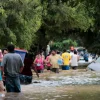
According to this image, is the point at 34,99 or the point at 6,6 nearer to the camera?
the point at 34,99

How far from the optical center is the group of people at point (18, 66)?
1179 cm

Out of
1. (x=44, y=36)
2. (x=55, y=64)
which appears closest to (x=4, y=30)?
(x=55, y=64)

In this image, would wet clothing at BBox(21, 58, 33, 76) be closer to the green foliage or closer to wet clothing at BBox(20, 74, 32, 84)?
wet clothing at BBox(20, 74, 32, 84)

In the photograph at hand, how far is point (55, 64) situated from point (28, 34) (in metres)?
3.76

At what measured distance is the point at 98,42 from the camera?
5234 centimetres

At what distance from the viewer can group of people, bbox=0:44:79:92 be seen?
11789 mm

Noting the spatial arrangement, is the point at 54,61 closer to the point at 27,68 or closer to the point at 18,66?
the point at 27,68

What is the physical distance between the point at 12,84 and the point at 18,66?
1.87 feet

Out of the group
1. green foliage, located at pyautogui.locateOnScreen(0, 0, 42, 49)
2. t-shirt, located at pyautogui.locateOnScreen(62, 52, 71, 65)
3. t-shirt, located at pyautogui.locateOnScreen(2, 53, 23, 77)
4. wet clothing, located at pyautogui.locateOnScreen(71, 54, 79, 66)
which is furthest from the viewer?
wet clothing, located at pyautogui.locateOnScreen(71, 54, 79, 66)

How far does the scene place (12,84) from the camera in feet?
39.3

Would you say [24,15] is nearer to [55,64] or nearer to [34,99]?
[55,64]

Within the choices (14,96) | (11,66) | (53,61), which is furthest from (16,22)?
(14,96)

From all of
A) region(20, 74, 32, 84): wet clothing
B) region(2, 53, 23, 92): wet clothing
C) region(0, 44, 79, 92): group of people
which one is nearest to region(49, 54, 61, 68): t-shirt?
region(0, 44, 79, 92): group of people

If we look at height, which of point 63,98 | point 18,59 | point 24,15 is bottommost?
point 63,98
